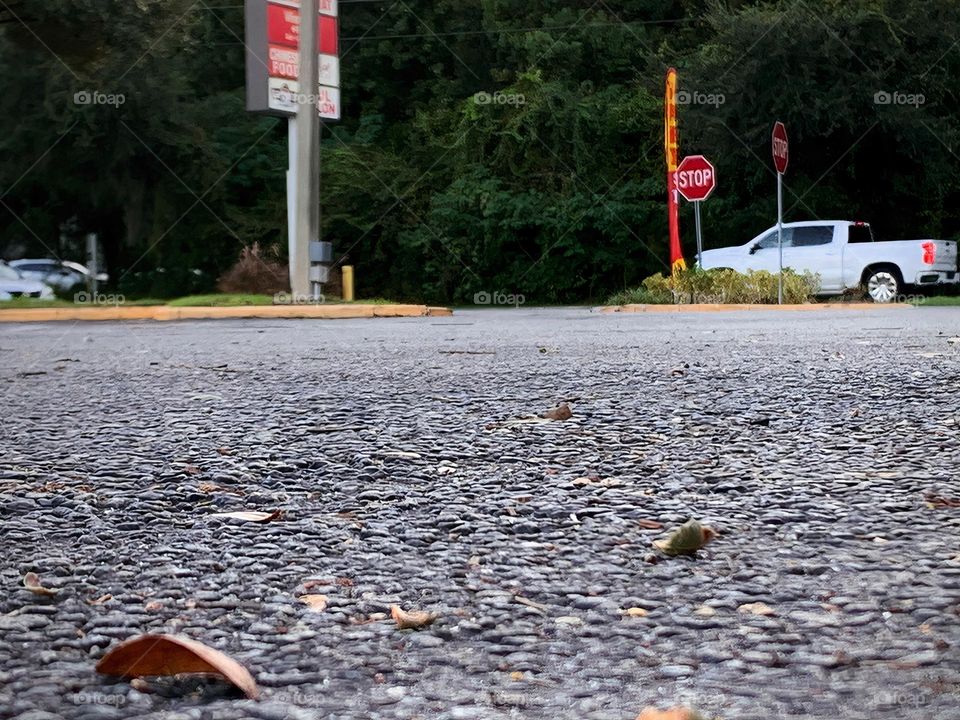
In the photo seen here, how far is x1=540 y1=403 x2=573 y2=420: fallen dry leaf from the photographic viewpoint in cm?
408

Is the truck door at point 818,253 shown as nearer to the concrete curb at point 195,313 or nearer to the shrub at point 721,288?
the shrub at point 721,288

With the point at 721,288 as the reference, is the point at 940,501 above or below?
below

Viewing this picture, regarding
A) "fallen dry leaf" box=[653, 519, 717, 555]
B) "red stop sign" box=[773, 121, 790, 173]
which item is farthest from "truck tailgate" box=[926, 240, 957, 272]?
"fallen dry leaf" box=[653, 519, 717, 555]

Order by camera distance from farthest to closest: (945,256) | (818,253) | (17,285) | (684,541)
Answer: (17,285) < (818,253) < (945,256) < (684,541)

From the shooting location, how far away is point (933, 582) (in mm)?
2078

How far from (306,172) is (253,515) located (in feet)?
48.9

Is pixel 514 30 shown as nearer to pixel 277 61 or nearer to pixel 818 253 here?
pixel 818 253

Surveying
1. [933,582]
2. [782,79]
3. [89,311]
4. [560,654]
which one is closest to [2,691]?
[560,654]

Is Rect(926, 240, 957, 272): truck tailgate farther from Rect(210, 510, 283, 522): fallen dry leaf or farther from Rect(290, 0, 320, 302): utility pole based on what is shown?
Rect(210, 510, 283, 522): fallen dry leaf

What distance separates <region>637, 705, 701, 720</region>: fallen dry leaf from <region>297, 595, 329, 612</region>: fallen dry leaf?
2.12 feet

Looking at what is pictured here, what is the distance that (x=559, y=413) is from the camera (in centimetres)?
409

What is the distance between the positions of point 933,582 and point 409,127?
28188 mm

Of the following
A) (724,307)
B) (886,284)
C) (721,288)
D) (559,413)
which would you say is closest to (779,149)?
(724,307)

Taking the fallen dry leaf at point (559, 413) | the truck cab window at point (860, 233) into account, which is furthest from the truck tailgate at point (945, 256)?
the fallen dry leaf at point (559, 413)
